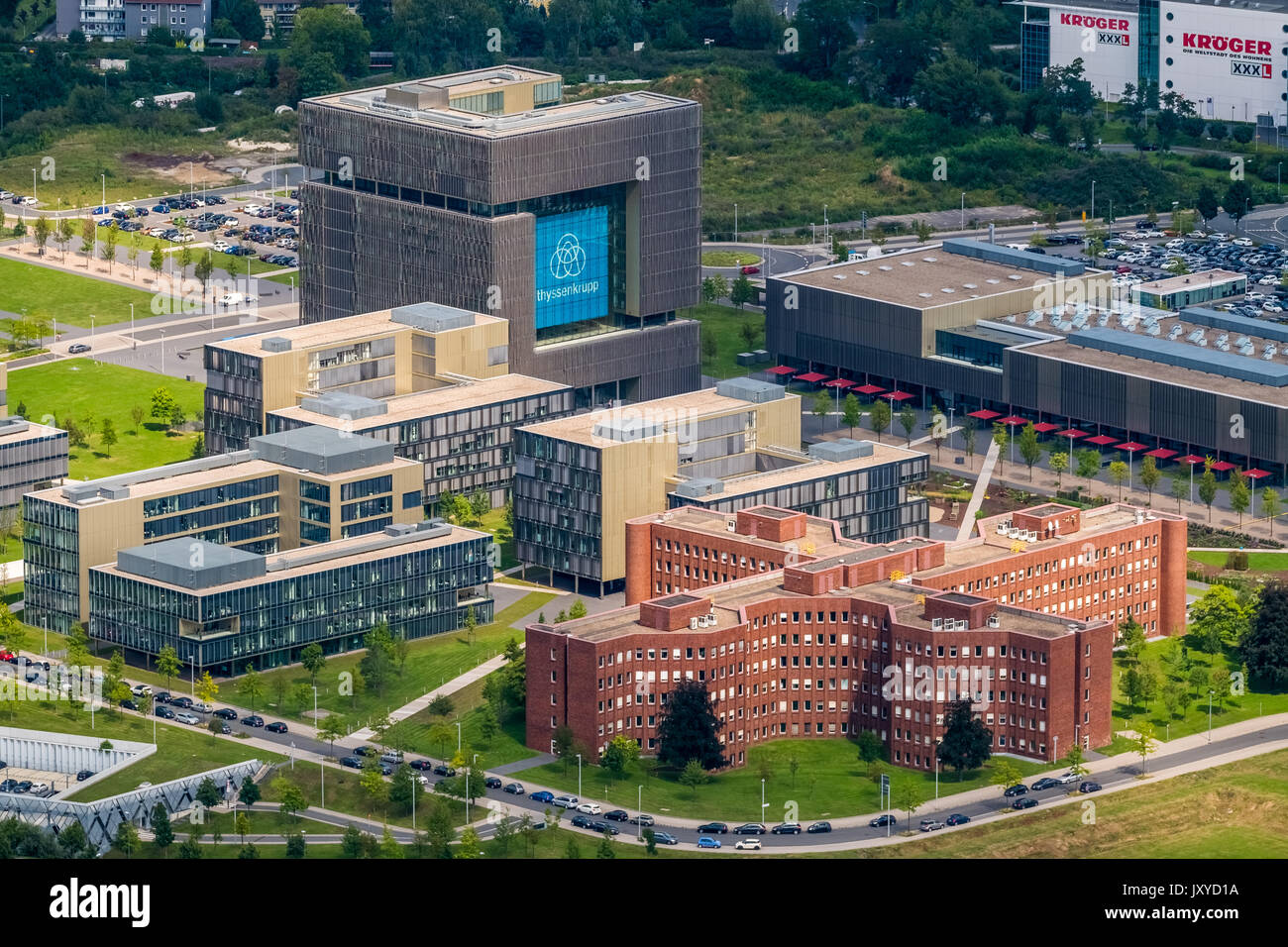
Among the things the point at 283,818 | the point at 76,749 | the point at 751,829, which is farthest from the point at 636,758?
the point at 76,749

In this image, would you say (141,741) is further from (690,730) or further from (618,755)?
(690,730)

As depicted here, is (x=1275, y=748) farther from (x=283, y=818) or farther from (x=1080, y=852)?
(x=283, y=818)

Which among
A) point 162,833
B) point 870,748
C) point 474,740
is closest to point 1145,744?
point 870,748

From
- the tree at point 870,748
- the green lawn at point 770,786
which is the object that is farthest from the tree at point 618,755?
the tree at point 870,748

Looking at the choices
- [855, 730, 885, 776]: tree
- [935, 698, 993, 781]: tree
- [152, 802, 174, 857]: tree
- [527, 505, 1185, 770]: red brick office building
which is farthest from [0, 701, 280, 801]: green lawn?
[935, 698, 993, 781]: tree
